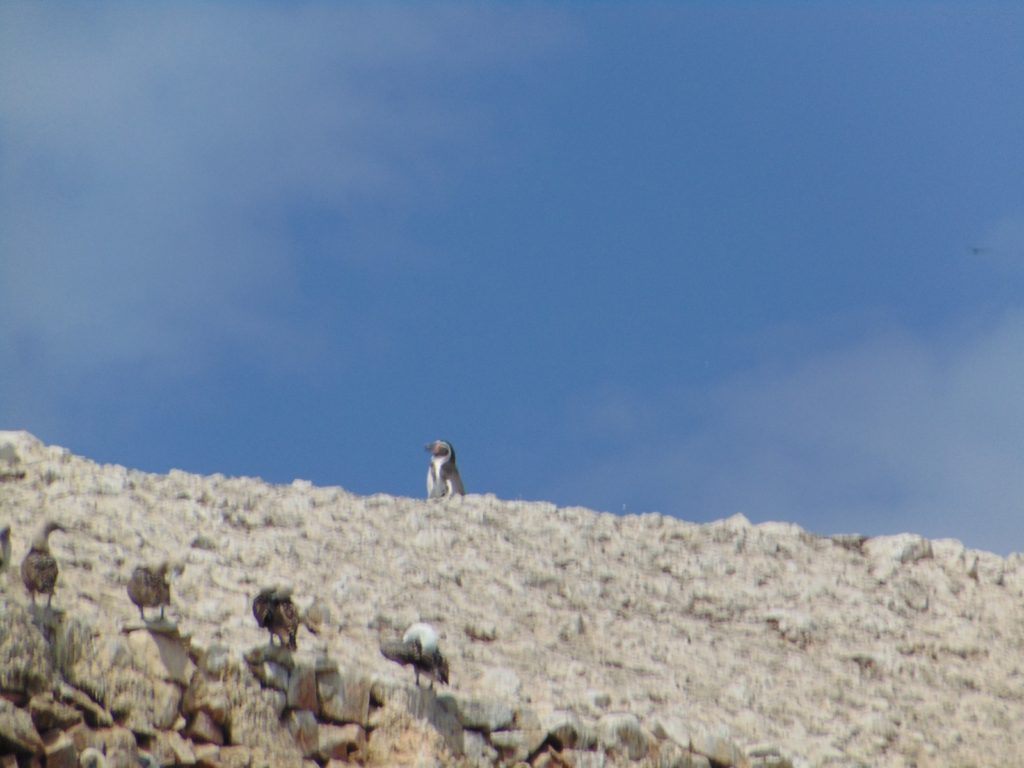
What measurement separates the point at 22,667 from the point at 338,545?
767 cm

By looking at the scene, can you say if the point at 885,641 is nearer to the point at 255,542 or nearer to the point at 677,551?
the point at 677,551

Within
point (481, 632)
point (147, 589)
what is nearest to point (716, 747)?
point (481, 632)

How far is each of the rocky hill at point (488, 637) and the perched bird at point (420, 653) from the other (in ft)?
0.70

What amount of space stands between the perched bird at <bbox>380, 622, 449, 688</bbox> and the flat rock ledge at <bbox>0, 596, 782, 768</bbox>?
26 centimetres

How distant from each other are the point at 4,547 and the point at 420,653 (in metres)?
4.57

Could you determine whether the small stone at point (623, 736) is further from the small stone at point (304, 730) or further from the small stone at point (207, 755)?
the small stone at point (207, 755)

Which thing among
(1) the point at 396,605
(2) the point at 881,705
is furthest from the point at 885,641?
(1) the point at 396,605

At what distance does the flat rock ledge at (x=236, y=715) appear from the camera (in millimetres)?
15219

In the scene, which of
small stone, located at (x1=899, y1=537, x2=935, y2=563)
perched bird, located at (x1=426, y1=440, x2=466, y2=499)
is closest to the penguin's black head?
perched bird, located at (x1=426, y1=440, x2=466, y2=499)

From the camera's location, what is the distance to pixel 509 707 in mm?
18406

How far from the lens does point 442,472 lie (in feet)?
107

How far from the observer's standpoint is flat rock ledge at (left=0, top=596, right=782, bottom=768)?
49.9 feet

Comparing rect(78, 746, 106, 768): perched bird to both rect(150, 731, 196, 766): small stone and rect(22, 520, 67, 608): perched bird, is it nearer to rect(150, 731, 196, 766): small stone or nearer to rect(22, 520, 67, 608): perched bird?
rect(150, 731, 196, 766): small stone

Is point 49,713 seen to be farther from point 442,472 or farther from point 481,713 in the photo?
point 442,472
